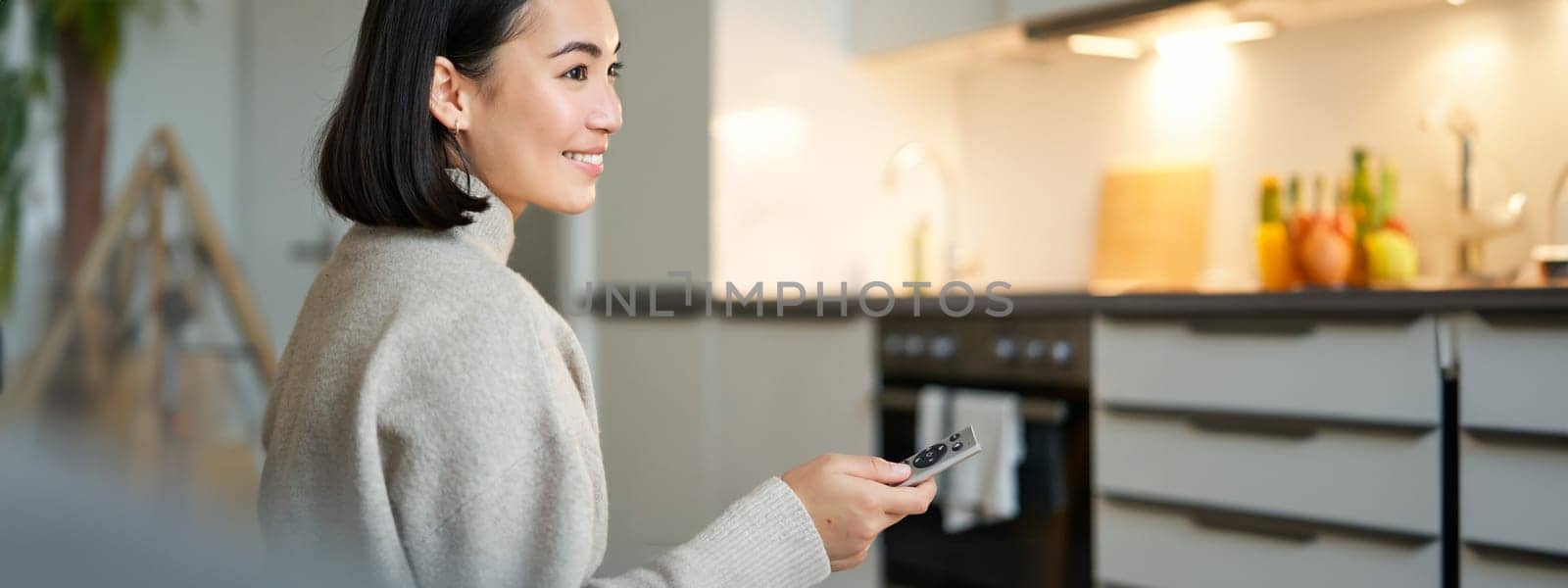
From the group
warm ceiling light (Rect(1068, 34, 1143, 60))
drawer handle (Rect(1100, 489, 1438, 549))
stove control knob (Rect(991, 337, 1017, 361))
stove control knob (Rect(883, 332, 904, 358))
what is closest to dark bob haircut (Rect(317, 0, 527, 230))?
drawer handle (Rect(1100, 489, 1438, 549))

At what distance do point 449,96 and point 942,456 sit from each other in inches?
15.5

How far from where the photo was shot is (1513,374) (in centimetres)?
169

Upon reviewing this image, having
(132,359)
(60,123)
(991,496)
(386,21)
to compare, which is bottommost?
(991,496)

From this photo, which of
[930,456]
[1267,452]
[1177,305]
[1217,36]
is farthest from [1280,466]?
[930,456]

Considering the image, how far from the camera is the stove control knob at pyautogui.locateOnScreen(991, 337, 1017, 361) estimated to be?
2.32m

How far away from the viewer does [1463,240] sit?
2283 mm

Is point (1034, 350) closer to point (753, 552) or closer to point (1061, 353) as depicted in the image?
point (1061, 353)

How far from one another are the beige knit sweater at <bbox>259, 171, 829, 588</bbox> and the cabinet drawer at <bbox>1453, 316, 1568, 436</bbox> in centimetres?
141

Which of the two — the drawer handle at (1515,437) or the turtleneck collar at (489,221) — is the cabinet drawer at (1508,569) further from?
the turtleneck collar at (489,221)

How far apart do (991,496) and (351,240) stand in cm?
167

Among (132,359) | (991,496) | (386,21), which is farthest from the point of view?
(132,359)

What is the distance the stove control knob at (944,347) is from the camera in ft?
7.98

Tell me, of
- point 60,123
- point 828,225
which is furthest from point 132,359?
point 828,225

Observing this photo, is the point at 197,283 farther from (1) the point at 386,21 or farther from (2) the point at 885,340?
(1) the point at 386,21
